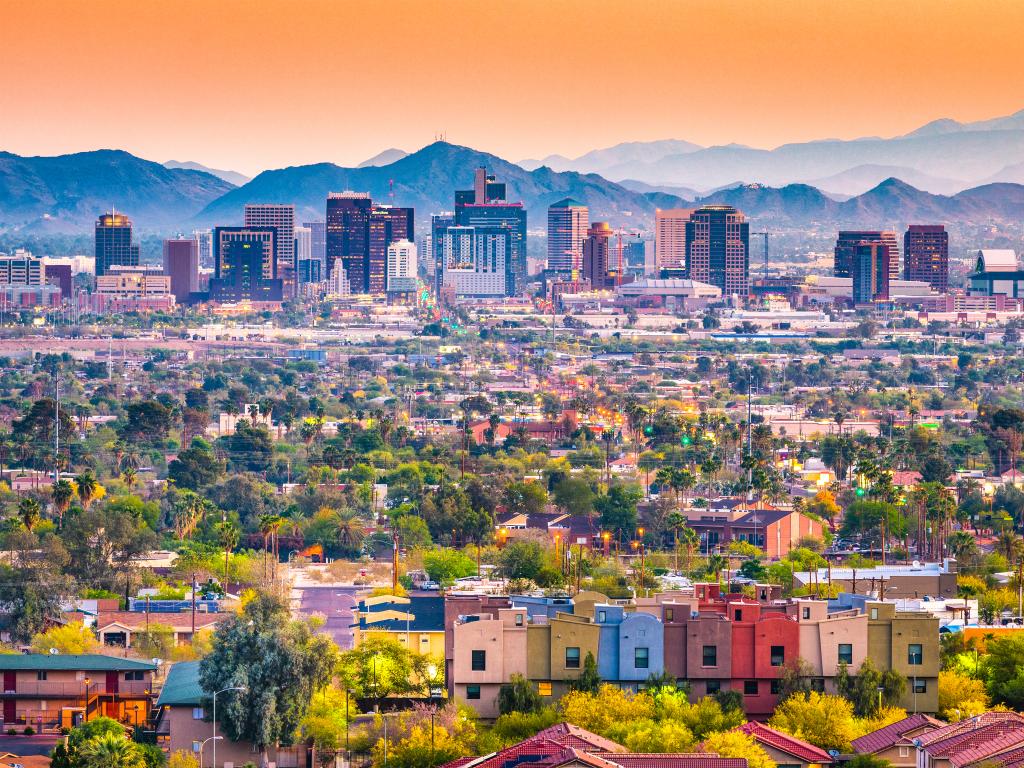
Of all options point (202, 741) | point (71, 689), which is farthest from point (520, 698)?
point (71, 689)

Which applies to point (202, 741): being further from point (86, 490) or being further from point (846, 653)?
point (86, 490)

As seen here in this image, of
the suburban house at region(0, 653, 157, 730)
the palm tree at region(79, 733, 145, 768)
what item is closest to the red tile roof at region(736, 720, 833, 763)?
the palm tree at region(79, 733, 145, 768)

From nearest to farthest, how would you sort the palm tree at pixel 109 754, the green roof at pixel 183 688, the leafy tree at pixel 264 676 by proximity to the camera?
1. the palm tree at pixel 109 754
2. the leafy tree at pixel 264 676
3. the green roof at pixel 183 688

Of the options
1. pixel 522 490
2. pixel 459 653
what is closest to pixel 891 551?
pixel 522 490

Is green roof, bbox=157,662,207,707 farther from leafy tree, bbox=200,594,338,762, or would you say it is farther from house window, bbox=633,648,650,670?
house window, bbox=633,648,650,670

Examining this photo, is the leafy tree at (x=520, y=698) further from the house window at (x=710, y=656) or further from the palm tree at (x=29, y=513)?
the palm tree at (x=29, y=513)

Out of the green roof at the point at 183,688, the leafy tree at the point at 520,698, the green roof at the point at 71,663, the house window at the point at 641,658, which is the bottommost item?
the green roof at the point at 71,663

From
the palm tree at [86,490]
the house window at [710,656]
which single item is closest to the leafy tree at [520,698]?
the house window at [710,656]
